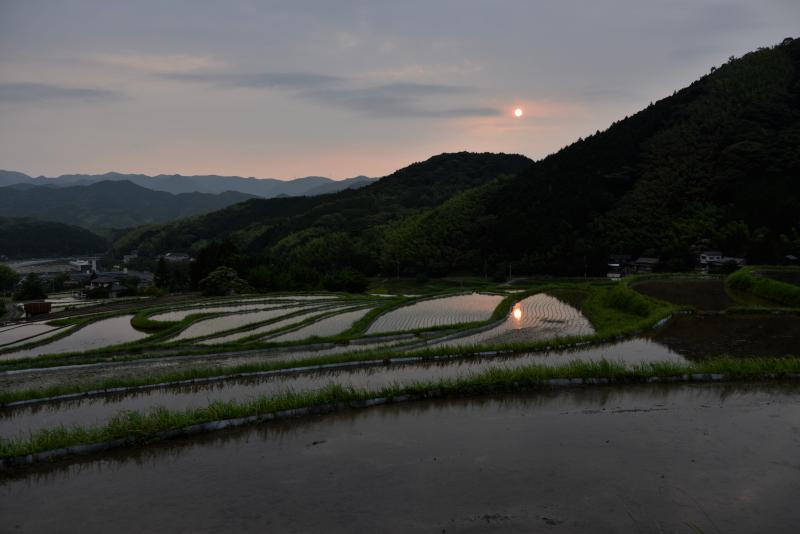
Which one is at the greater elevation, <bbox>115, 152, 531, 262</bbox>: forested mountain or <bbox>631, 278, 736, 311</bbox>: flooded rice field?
<bbox>115, 152, 531, 262</bbox>: forested mountain

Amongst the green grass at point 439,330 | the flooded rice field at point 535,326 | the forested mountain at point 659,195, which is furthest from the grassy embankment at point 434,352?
the forested mountain at point 659,195

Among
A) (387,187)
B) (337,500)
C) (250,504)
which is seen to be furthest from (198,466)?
(387,187)

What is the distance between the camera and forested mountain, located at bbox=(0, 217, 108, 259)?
149125mm

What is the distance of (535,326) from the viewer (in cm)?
2025

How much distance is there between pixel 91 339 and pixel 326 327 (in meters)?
8.60

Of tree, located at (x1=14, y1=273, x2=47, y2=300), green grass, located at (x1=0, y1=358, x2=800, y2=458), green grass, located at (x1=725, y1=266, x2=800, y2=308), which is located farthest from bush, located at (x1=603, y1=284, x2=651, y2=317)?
tree, located at (x1=14, y1=273, x2=47, y2=300)

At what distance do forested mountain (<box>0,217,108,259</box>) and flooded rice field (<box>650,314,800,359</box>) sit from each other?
170258 millimetres

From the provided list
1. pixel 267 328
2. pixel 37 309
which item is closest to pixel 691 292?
pixel 267 328

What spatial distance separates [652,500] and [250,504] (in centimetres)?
495

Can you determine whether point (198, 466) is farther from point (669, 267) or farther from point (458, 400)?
point (669, 267)

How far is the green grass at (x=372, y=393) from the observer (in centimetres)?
901

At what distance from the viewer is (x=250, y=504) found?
6949mm

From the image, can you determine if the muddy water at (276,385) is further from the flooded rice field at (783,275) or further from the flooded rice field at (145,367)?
the flooded rice field at (783,275)

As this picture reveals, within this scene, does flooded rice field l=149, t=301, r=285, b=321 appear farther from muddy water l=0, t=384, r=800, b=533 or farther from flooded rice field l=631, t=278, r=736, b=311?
flooded rice field l=631, t=278, r=736, b=311
